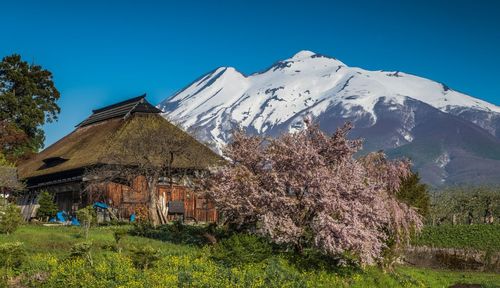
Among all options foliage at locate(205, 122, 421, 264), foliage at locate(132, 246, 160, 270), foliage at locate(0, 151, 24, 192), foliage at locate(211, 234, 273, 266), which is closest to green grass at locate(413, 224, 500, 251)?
foliage at locate(205, 122, 421, 264)

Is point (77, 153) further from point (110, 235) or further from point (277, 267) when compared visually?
point (277, 267)

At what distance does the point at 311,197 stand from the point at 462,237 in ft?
119

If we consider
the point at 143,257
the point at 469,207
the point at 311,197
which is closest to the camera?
the point at 143,257

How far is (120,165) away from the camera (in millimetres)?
41562

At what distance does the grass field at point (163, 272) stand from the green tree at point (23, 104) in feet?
130

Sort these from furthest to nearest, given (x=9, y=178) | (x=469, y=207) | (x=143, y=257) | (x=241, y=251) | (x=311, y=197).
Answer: (x=469, y=207) < (x=9, y=178) < (x=311, y=197) < (x=241, y=251) < (x=143, y=257)

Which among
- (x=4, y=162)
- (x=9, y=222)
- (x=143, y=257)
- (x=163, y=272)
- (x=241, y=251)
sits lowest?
(x=163, y=272)

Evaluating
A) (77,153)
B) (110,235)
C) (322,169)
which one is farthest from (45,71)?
(322,169)

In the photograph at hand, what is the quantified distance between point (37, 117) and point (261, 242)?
1941 inches

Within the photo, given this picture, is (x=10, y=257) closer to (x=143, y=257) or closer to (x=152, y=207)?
(x=143, y=257)

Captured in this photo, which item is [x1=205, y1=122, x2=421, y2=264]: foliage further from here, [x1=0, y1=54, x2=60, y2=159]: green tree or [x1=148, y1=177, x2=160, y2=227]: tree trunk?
[x1=0, y1=54, x2=60, y2=159]: green tree

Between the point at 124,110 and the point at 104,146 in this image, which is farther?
the point at 124,110

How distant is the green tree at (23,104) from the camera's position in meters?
62.8

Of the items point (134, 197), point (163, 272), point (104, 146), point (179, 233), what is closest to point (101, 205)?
point (134, 197)
